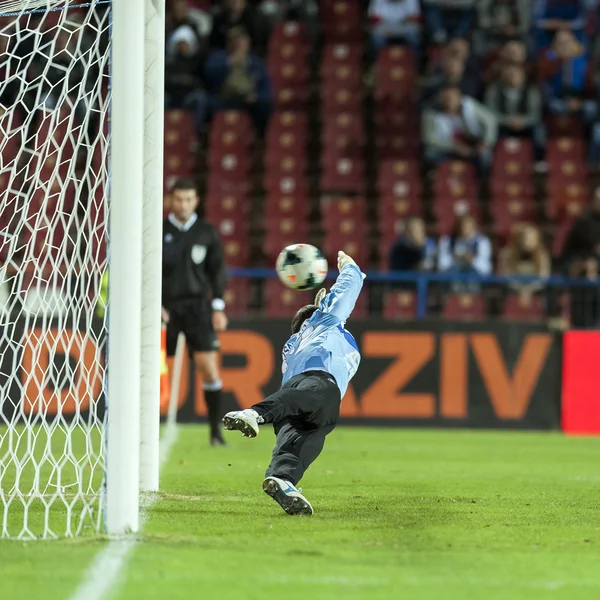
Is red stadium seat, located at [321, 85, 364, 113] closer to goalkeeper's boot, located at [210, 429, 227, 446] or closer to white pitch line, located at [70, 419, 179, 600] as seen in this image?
goalkeeper's boot, located at [210, 429, 227, 446]

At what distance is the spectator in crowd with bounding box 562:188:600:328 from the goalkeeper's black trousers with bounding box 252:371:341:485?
8.05 m

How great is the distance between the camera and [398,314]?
45.3 ft

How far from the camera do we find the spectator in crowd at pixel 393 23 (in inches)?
695

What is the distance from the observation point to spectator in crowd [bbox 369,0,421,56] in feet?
57.9

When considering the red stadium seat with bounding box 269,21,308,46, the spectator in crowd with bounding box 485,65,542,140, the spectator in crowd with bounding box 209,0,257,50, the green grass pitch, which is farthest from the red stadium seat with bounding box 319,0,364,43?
the green grass pitch

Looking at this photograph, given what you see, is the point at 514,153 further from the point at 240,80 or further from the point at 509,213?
the point at 240,80

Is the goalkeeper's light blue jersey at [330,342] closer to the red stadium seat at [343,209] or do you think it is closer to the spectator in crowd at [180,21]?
the red stadium seat at [343,209]

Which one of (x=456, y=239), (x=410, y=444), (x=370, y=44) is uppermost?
(x=370, y=44)

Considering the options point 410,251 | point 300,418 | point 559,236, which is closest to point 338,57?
point 559,236

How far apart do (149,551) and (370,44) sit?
46.5ft

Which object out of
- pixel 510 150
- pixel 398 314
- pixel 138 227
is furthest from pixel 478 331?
pixel 138 227

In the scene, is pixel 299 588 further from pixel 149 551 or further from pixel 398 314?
pixel 398 314

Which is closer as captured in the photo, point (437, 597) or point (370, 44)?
point (437, 597)

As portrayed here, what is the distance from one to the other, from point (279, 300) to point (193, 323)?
4006 millimetres
